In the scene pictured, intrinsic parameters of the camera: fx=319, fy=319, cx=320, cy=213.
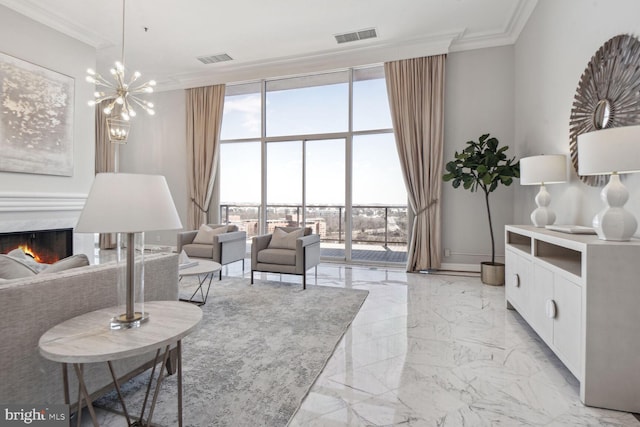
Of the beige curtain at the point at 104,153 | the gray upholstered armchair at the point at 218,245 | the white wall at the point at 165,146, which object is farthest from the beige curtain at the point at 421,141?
the beige curtain at the point at 104,153

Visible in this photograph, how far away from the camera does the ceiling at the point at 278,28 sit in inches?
156

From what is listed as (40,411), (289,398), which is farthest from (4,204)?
(289,398)

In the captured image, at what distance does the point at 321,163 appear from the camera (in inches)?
222

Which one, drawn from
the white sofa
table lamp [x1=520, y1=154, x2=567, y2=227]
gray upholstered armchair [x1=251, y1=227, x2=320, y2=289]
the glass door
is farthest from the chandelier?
table lamp [x1=520, y1=154, x2=567, y2=227]

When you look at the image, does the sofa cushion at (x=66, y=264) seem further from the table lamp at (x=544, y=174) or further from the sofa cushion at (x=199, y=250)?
the table lamp at (x=544, y=174)

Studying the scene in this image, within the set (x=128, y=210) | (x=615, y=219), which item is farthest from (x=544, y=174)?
(x=128, y=210)

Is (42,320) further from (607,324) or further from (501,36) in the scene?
(501,36)

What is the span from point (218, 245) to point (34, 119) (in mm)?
2719

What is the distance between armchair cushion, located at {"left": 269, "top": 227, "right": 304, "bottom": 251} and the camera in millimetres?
4223

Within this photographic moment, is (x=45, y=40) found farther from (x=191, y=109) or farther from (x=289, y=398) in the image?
(x=289, y=398)

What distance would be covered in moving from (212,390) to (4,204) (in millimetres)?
3689

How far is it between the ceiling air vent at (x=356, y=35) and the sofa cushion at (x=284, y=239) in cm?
291

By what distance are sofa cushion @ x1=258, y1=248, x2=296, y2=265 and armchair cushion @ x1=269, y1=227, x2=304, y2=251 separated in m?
0.12

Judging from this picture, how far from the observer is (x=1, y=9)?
3.67 m
